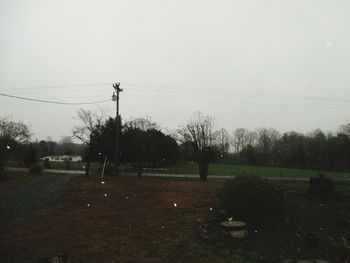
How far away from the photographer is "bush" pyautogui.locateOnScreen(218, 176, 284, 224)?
39.9ft

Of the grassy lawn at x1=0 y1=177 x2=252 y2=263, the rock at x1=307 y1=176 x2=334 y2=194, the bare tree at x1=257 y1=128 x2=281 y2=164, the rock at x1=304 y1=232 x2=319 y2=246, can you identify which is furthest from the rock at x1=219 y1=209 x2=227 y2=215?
the bare tree at x1=257 y1=128 x2=281 y2=164

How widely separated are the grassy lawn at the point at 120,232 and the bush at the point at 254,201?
1795 millimetres

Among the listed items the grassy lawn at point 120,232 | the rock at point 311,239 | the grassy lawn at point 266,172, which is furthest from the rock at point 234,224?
the grassy lawn at point 266,172

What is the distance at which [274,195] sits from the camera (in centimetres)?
1259

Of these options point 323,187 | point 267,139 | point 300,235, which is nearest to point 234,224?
point 300,235

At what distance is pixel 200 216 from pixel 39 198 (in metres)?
12.7

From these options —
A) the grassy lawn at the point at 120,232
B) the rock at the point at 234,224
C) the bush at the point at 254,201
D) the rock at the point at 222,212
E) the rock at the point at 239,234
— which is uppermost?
the bush at the point at 254,201

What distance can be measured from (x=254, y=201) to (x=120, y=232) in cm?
533

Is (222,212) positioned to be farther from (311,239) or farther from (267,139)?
(267,139)

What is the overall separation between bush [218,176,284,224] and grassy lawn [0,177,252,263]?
1.80 metres

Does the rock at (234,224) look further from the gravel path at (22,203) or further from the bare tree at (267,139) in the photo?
the bare tree at (267,139)

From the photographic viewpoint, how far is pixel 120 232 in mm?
12602

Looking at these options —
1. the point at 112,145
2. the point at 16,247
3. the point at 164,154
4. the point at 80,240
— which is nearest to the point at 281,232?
the point at 80,240

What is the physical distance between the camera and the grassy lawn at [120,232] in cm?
995
